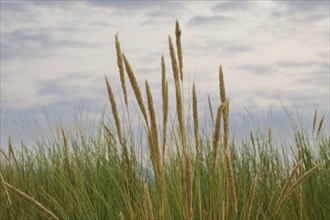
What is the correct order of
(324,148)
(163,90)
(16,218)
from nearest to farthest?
(163,90), (16,218), (324,148)

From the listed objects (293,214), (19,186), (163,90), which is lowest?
(293,214)

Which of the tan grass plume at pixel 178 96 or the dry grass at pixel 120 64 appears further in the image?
the dry grass at pixel 120 64

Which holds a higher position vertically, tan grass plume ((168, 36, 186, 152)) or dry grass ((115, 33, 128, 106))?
dry grass ((115, 33, 128, 106))

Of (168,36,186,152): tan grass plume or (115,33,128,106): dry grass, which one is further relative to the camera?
(115,33,128,106): dry grass

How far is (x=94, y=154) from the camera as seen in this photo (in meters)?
5.07

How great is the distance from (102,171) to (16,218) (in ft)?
2.64

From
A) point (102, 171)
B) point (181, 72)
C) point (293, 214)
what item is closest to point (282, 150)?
point (293, 214)

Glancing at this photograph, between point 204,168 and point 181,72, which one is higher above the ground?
point 181,72

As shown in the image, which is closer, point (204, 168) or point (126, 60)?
point (126, 60)

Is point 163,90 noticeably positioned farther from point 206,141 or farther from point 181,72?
point 206,141

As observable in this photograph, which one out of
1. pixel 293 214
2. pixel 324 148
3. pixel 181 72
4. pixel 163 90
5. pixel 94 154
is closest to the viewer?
pixel 163 90

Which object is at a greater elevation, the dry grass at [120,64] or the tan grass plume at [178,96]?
the dry grass at [120,64]

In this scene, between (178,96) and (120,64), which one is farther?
(120,64)

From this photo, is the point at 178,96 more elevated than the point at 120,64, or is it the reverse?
the point at 120,64
